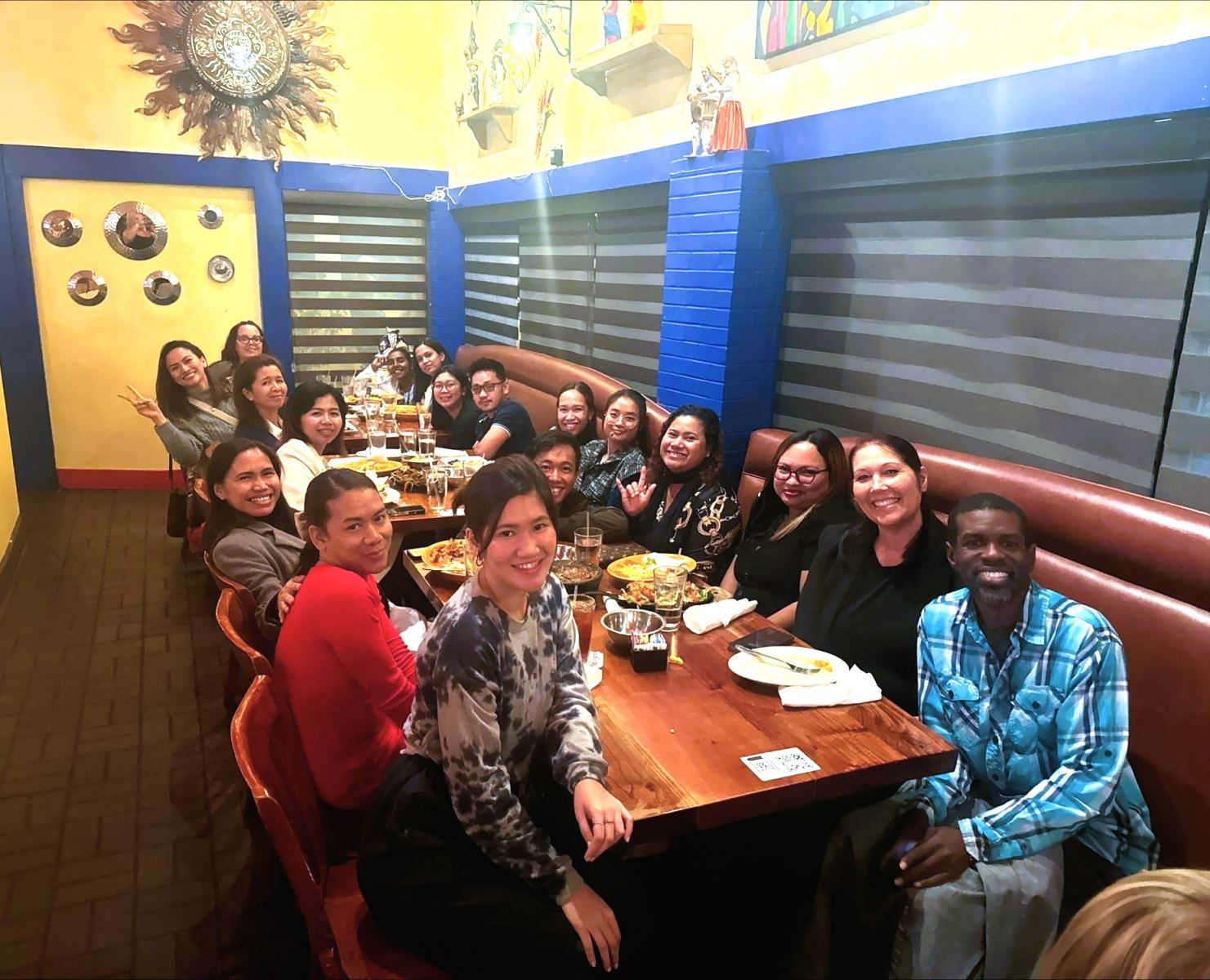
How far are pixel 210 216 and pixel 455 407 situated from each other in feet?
10.7

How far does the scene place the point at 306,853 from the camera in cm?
160

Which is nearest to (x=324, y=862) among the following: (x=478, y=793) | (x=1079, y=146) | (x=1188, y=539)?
(x=478, y=793)

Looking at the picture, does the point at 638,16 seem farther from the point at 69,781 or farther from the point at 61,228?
the point at 61,228

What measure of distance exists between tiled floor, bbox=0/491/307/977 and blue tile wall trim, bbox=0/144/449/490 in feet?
7.47

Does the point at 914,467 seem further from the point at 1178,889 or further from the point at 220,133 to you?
the point at 220,133

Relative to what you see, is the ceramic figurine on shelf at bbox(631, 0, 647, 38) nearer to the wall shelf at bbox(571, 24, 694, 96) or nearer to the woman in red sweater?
the wall shelf at bbox(571, 24, 694, 96)

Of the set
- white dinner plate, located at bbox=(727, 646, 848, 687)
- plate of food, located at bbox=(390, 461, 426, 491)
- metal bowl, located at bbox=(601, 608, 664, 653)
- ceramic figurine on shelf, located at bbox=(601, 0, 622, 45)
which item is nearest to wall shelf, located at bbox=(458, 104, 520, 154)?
ceramic figurine on shelf, located at bbox=(601, 0, 622, 45)

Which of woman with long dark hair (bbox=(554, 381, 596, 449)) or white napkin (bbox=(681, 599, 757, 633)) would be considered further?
woman with long dark hair (bbox=(554, 381, 596, 449))

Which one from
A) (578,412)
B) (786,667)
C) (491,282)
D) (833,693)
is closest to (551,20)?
(491,282)

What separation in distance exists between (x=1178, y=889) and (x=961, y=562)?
1272 millimetres

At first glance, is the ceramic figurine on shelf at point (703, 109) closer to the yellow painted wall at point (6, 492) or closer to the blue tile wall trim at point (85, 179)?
the blue tile wall trim at point (85, 179)

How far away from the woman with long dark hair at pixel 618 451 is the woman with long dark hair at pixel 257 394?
1503 mm

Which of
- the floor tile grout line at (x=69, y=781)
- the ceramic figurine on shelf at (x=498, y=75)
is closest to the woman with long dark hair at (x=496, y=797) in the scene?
the floor tile grout line at (x=69, y=781)

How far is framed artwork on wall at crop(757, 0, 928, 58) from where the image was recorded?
3100 millimetres
